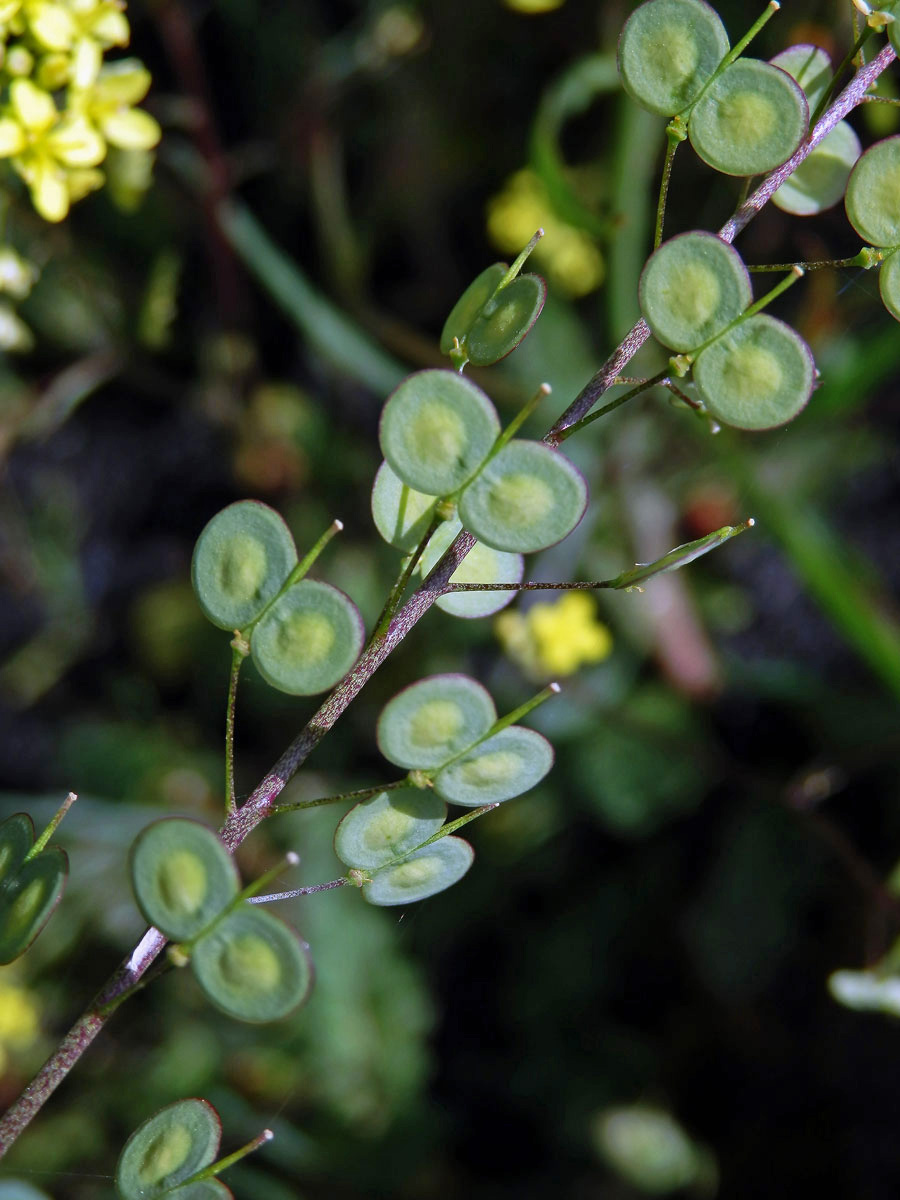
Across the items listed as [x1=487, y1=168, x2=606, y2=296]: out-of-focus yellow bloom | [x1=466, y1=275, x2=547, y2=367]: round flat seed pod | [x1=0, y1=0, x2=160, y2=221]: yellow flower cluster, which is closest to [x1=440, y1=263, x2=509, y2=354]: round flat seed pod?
[x1=466, y1=275, x2=547, y2=367]: round flat seed pod

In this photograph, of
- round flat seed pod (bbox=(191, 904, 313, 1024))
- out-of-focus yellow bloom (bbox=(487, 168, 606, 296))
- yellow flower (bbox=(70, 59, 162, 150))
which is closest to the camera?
round flat seed pod (bbox=(191, 904, 313, 1024))

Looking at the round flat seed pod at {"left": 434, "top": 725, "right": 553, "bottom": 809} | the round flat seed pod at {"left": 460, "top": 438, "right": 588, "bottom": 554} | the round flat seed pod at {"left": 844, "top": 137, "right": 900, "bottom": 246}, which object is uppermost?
the round flat seed pod at {"left": 844, "top": 137, "right": 900, "bottom": 246}

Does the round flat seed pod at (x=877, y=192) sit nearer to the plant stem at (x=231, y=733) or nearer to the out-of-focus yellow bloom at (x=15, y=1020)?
the plant stem at (x=231, y=733)

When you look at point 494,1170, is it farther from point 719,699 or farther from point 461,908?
point 719,699

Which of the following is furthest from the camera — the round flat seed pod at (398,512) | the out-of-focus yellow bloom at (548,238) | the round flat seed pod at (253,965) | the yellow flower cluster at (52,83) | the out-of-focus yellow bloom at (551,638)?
the out-of-focus yellow bloom at (548,238)

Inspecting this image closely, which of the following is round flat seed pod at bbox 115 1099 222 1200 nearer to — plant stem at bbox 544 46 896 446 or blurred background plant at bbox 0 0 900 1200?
plant stem at bbox 544 46 896 446

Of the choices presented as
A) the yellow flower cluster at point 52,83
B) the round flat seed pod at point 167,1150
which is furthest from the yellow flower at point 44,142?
the round flat seed pod at point 167,1150
